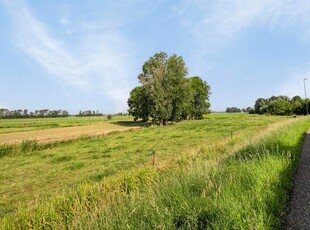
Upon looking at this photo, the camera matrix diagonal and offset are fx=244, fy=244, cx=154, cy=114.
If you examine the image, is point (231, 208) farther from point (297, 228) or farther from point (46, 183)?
point (46, 183)

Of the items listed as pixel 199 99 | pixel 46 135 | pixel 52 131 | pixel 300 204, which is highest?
pixel 199 99

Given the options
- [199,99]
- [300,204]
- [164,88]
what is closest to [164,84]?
[164,88]

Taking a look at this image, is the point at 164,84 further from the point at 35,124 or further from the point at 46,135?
the point at 35,124

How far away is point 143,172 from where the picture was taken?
33.1 ft

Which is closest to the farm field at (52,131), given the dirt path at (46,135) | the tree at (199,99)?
the dirt path at (46,135)

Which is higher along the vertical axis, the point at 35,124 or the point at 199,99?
the point at 199,99

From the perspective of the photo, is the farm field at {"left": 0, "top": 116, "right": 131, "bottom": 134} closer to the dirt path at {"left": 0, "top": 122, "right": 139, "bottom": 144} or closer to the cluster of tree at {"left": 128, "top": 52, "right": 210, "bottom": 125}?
the dirt path at {"left": 0, "top": 122, "right": 139, "bottom": 144}

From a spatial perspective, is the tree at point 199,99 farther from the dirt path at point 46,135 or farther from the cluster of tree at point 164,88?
the dirt path at point 46,135

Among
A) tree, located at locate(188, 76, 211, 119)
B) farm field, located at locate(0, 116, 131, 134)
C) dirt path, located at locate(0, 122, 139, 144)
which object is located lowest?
dirt path, located at locate(0, 122, 139, 144)

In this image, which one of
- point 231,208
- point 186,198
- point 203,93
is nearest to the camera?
point 231,208

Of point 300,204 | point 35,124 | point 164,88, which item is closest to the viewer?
point 300,204

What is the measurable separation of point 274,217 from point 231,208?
3.40 ft

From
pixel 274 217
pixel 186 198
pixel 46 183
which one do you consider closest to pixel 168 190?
pixel 186 198

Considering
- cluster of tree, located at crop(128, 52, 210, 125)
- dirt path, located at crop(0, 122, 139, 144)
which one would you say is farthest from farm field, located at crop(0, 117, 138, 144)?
cluster of tree, located at crop(128, 52, 210, 125)
